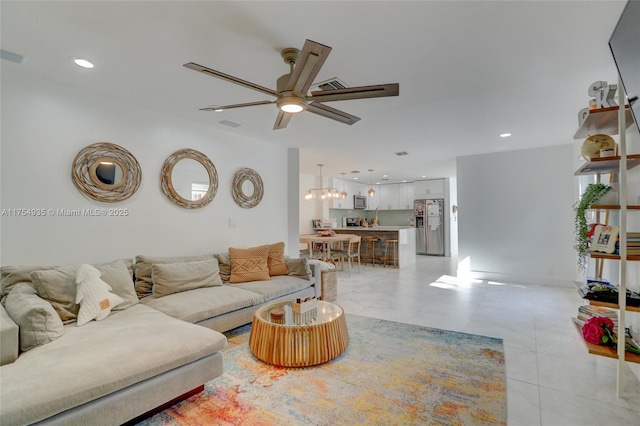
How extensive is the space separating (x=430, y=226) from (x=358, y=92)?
8255 millimetres

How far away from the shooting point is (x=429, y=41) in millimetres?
2045

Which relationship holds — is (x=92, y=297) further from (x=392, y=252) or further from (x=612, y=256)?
(x=392, y=252)

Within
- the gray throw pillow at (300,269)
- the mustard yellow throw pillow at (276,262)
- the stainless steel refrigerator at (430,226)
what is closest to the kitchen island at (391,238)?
the stainless steel refrigerator at (430,226)

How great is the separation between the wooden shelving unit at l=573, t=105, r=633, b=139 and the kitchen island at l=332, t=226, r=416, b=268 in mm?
4594

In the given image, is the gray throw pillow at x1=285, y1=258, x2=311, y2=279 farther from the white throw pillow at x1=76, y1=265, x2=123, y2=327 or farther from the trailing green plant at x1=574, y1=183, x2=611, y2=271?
the trailing green plant at x1=574, y1=183, x2=611, y2=271

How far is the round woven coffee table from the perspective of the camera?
7.61 ft

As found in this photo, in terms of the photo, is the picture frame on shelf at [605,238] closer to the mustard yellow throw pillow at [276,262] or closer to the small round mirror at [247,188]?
the mustard yellow throw pillow at [276,262]

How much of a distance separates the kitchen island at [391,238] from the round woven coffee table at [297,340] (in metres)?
4.77

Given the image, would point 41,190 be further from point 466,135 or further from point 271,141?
point 466,135

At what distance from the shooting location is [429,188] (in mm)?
9477

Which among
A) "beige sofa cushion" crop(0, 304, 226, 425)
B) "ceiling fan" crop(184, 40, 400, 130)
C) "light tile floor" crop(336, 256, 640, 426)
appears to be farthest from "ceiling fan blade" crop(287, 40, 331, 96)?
"light tile floor" crop(336, 256, 640, 426)

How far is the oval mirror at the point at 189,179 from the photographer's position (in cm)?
346

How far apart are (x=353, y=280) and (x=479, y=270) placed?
2470mm

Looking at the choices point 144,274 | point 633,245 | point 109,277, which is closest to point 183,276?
point 144,274
